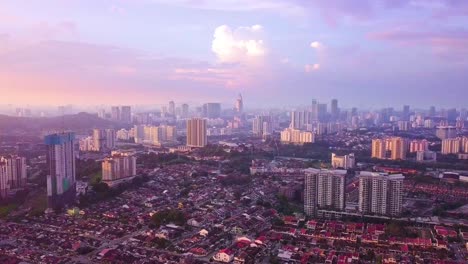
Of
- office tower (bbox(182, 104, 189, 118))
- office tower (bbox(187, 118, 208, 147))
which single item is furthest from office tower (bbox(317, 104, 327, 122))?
office tower (bbox(187, 118, 208, 147))

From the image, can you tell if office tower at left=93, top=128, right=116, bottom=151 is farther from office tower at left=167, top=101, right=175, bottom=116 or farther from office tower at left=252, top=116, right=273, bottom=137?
office tower at left=167, top=101, right=175, bottom=116

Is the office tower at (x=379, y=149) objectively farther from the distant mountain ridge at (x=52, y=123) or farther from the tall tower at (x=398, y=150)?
Answer: the distant mountain ridge at (x=52, y=123)

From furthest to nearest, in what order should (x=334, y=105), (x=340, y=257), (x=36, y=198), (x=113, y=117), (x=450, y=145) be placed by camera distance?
1. (x=334, y=105)
2. (x=113, y=117)
3. (x=450, y=145)
4. (x=36, y=198)
5. (x=340, y=257)

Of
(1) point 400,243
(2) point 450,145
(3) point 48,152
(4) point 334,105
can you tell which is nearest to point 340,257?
(1) point 400,243

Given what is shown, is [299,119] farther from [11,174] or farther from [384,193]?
[11,174]

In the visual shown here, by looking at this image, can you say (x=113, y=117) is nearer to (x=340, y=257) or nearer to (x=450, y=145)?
(x=450, y=145)

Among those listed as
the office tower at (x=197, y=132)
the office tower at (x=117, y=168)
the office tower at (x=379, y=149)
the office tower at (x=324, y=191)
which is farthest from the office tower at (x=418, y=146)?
the office tower at (x=117, y=168)
